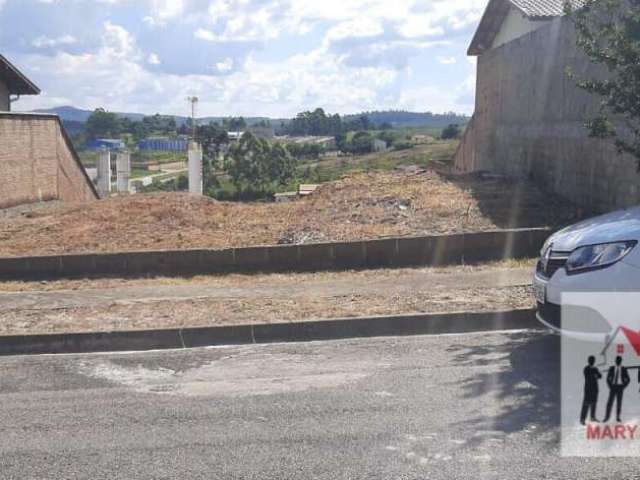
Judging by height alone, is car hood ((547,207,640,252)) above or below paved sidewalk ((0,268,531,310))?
above

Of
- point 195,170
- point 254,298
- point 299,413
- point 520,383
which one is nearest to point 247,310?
point 254,298

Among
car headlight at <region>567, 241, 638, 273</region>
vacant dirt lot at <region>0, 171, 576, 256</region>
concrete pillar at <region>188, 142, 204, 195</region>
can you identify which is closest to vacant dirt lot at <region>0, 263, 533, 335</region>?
vacant dirt lot at <region>0, 171, 576, 256</region>

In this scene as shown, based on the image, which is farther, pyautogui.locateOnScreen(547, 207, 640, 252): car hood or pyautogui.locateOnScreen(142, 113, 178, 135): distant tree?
pyautogui.locateOnScreen(142, 113, 178, 135): distant tree

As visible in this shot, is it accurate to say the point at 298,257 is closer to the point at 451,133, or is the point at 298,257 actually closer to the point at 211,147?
the point at 211,147

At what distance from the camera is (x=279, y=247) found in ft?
33.7

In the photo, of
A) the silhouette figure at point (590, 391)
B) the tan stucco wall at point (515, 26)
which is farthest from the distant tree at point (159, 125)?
the silhouette figure at point (590, 391)

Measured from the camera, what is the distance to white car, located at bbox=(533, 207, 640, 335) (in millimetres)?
5559

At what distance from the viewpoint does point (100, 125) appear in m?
85.8

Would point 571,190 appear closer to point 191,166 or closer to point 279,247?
point 279,247

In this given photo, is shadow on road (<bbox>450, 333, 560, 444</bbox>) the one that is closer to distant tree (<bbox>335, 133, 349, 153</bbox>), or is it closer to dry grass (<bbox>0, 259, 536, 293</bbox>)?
dry grass (<bbox>0, 259, 536, 293</bbox>)

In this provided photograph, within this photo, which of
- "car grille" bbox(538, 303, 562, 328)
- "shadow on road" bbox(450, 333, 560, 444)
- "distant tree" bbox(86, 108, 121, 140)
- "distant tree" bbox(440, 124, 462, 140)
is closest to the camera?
"shadow on road" bbox(450, 333, 560, 444)

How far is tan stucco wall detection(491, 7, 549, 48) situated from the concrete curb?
52.4 feet

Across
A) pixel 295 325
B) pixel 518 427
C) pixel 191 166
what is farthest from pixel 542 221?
pixel 191 166

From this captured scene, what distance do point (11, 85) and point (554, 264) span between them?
24.8 meters
